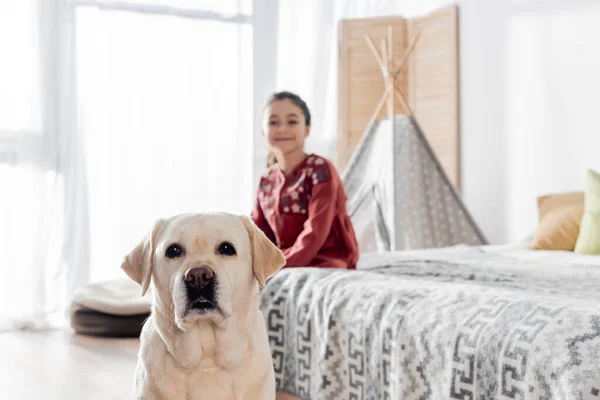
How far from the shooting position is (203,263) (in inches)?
52.4

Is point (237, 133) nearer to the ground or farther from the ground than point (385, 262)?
farther from the ground

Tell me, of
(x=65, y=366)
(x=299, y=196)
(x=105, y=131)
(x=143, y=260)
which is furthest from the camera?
(x=105, y=131)

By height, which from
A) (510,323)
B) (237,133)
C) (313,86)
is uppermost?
(313,86)

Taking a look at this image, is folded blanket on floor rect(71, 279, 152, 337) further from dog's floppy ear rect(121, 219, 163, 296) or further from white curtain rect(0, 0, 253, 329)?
dog's floppy ear rect(121, 219, 163, 296)

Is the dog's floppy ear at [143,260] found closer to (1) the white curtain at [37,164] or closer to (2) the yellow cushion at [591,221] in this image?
(2) the yellow cushion at [591,221]

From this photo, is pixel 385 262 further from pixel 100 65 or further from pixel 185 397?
pixel 100 65

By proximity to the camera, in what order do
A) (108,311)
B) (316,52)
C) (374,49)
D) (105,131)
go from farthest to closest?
(316,52) < (374,49) < (105,131) < (108,311)

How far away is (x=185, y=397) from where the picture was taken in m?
1.39

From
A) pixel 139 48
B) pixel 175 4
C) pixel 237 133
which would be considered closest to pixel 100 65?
pixel 139 48

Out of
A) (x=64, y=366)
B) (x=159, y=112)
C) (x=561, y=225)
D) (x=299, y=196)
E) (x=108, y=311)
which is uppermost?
(x=159, y=112)

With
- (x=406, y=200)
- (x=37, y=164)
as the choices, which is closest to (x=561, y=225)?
(x=406, y=200)

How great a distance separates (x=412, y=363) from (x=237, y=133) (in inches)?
125

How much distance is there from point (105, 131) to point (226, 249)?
10.1ft

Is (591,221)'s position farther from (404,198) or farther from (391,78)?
(391,78)
